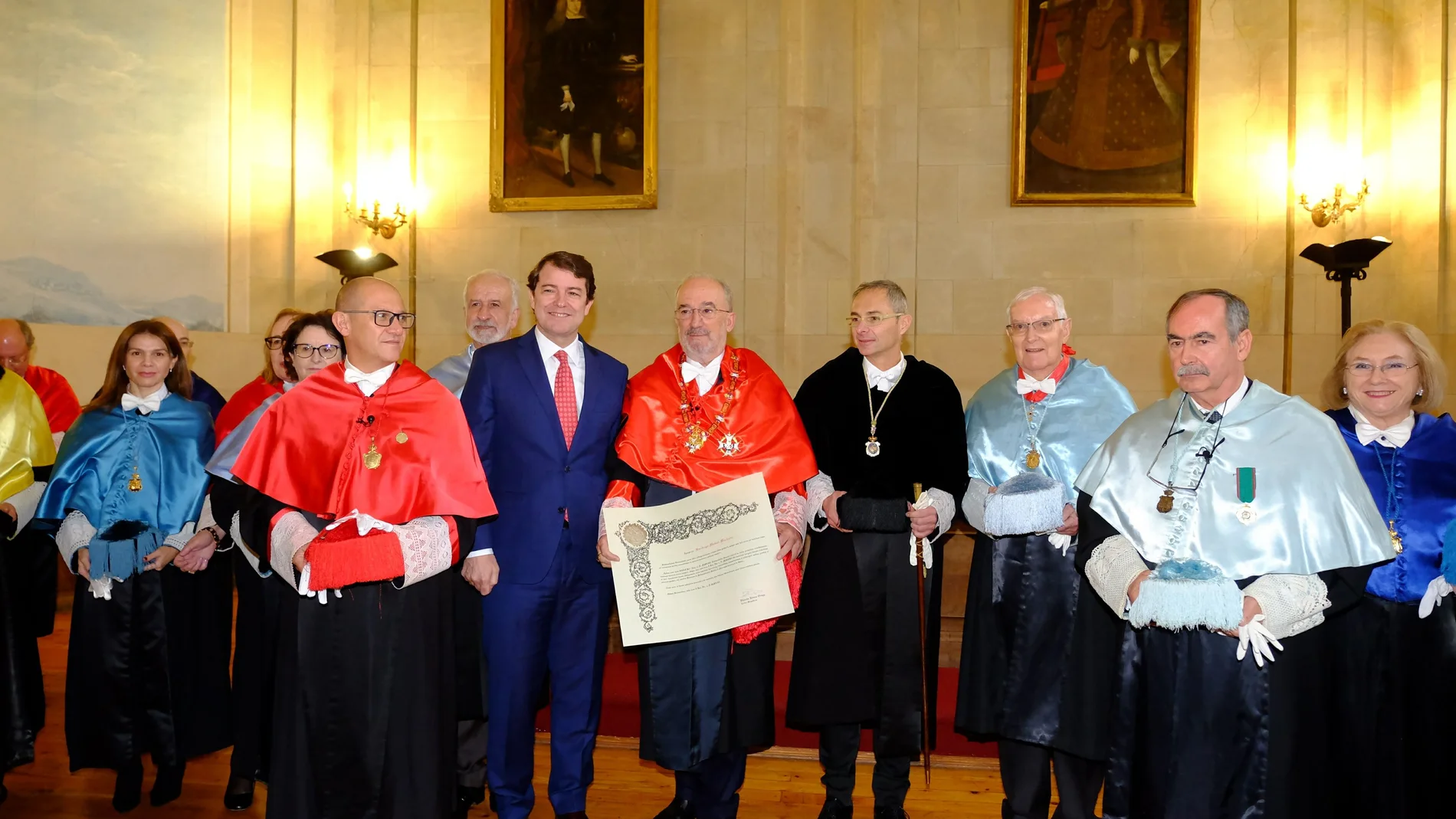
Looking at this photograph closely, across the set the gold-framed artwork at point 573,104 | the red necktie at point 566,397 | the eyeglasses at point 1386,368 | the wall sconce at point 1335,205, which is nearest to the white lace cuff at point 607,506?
the red necktie at point 566,397

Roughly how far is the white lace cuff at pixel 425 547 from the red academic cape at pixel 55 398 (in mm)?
2969

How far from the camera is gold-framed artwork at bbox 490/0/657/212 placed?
8.13m

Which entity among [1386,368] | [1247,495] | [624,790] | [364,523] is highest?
[1386,368]

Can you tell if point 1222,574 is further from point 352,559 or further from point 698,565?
point 352,559

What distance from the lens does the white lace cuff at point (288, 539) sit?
110 inches

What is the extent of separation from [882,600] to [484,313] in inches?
84.9

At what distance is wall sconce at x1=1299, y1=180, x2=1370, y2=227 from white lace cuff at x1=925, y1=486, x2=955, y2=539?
5870mm

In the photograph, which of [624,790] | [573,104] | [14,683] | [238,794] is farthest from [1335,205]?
[14,683]

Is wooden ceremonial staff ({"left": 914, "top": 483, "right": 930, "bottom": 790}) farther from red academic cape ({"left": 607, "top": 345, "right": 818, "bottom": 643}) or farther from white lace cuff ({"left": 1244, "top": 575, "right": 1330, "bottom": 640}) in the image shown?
white lace cuff ({"left": 1244, "top": 575, "right": 1330, "bottom": 640})

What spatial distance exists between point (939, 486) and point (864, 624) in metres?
0.58

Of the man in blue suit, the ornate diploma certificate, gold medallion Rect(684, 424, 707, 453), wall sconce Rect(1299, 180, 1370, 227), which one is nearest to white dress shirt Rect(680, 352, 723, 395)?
gold medallion Rect(684, 424, 707, 453)

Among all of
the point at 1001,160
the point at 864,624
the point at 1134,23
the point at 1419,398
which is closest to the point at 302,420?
the point at 864,624

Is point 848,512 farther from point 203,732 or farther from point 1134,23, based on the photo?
point 1134,23

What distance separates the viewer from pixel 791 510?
3486 mm
